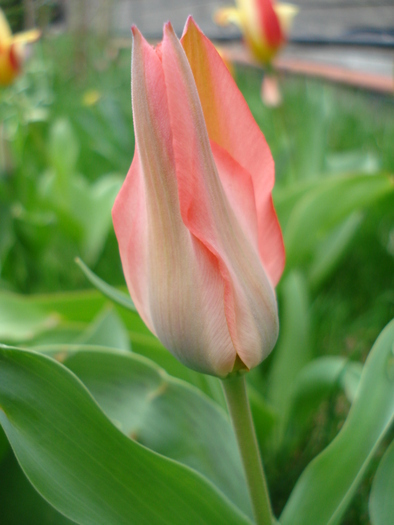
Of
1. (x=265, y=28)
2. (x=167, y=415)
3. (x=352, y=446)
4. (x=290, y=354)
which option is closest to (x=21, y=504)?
(x=167, y=415)

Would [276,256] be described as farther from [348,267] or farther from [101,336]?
[348,267]

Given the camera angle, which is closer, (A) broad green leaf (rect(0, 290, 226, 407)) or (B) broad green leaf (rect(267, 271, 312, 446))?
(A) broad green leaf (rect(0, 290, 226, 407))

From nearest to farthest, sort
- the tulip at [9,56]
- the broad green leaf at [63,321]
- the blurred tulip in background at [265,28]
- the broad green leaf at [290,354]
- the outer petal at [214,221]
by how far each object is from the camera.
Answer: the outer petal at [214,221] < the broad green leaf at [63,321] < the broad green leaf at [290,354] < the blurred tulip in background at [265,28] < the tulip at [9,56]

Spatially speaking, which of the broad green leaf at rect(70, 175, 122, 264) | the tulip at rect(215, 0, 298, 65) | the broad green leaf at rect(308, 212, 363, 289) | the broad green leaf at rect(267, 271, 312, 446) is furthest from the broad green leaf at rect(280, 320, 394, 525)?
the tulip at rect(215, 0, 298, 65)

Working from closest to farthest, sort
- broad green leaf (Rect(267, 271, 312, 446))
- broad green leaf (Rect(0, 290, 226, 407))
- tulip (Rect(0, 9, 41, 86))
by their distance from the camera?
broad green leaf (Rect(0, 290, 226, 407)) < broad green leaf (Rect(267, 271, 312, 446)) < tulip (Rect(0, 9, 41, 86))

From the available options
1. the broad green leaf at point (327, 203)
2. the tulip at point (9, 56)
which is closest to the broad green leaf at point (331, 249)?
the broad green leaf at point (327, 203)

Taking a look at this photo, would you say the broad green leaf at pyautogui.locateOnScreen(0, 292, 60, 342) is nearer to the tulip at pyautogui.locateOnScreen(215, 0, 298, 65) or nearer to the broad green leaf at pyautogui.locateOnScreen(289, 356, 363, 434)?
the broad green leaf at pyautogui.locateOnScreen(289, 356, 363, 434)

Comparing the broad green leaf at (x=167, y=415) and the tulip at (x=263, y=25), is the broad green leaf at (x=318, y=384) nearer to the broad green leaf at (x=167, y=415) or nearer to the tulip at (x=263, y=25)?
the broad green leaf at (x=167, y=415)
